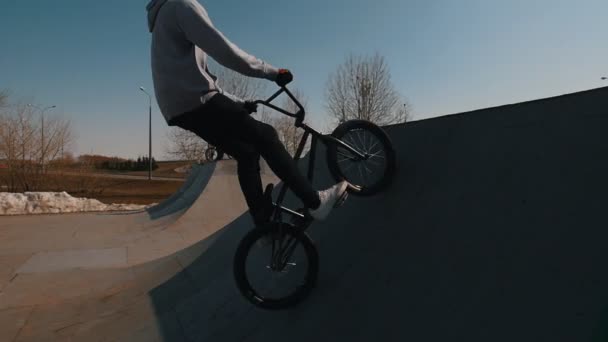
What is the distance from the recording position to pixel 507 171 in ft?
7.20

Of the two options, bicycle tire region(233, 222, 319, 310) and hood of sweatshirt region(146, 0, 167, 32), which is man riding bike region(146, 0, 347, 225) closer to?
hood of sweatshirt region(146, 0, 167, 32)

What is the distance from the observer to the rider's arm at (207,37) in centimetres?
212

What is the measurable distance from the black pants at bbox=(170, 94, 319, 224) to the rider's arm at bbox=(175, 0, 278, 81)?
26cm

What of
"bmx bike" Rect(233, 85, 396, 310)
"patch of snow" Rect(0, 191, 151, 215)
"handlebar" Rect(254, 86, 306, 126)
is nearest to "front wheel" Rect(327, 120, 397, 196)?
"bmx bike" Rect(233, 85, 396, 310)

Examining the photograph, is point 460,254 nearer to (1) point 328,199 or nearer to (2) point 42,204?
(1) point 328,199

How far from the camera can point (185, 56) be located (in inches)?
89.7

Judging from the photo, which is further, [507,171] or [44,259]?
[44,259]

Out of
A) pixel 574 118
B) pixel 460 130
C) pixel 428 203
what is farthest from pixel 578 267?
pixel 460 130

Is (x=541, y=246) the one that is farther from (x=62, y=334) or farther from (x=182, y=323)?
(x=62, y=334)

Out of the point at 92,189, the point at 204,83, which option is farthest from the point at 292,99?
the point at 92,189

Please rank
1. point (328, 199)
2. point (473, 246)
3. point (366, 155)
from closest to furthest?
point (473, 246), point (328, 199), point (366, 155)

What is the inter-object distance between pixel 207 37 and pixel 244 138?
2.20 feet

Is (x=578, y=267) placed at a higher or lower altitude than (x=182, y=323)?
higher

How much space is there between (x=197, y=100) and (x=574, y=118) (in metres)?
2.27
